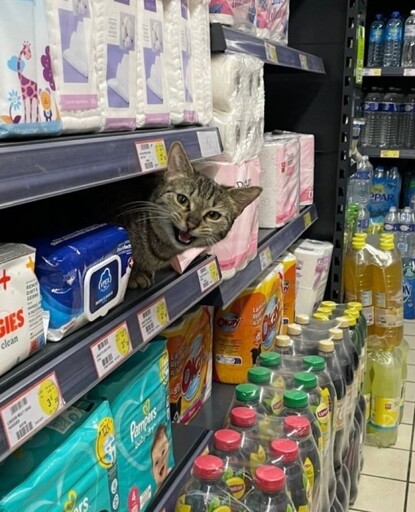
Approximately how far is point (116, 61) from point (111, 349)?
1.54 feet

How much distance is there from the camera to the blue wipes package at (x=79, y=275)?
2.95 feet

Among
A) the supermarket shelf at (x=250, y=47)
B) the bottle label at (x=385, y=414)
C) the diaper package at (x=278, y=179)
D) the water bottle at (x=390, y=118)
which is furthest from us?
the water bottle at (x=390, y=118)

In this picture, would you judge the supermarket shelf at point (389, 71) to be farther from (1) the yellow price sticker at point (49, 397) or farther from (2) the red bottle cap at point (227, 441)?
(1) the yellow price sticker at point (49, 397)

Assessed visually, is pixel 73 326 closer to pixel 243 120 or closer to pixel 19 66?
pixel 19 66

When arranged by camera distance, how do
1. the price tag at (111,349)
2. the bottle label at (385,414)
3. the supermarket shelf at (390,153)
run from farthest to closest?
the supermarket shelf at (390,153) < the bottle label at (385,414) < the price tag at (111,349)

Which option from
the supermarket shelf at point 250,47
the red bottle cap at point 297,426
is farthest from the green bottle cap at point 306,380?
the supermarket shelf at point 250,47

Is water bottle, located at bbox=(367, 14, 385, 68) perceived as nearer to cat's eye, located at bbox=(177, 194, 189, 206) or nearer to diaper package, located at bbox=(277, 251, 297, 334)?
diaper package, located at bbox=(277, 251, 297, 334)

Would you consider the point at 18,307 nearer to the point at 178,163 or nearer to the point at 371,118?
the point at 178,163

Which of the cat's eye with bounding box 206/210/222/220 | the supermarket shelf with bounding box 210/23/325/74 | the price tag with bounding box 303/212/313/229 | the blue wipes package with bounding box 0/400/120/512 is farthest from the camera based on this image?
the price tag with bounding box 303/212/313/229

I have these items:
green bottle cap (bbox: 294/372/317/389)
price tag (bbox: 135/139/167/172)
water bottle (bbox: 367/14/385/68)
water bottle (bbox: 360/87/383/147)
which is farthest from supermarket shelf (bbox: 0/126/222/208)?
water bottle (bbox: 367/14/385/68)

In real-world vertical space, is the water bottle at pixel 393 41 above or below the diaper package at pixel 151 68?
above

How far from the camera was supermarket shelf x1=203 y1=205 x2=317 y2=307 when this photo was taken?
1.56 metres

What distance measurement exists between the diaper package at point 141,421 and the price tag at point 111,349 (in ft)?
0.34

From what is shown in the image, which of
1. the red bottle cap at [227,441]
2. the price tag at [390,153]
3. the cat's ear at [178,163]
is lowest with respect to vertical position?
the red bottle cap at [227,441]
